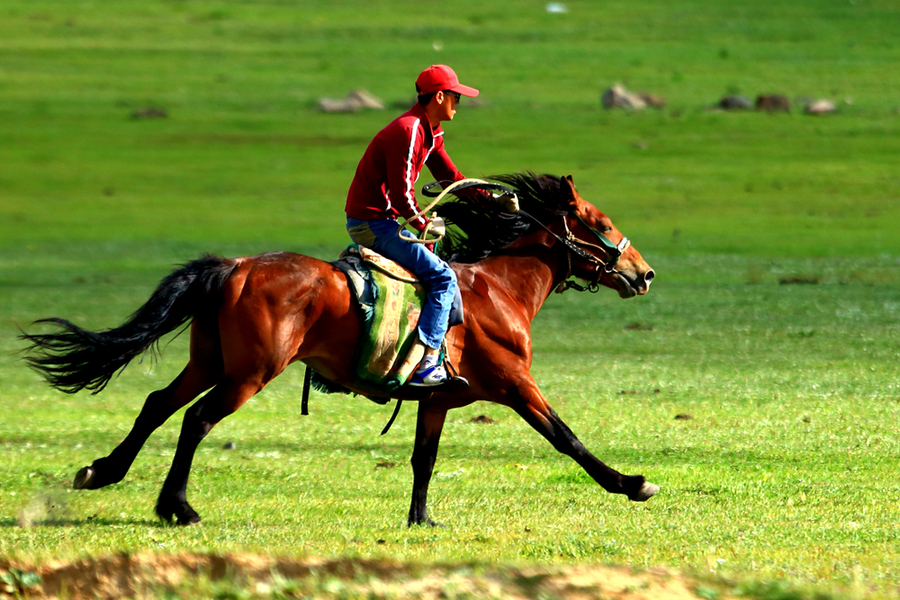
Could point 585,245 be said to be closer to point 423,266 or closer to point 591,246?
point 591,246

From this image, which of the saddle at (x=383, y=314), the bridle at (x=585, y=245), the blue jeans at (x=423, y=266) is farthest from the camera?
the bridle at (x=585, y=245)

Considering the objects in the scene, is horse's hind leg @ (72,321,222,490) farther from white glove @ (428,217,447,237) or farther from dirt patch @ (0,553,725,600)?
dirt patch @ (0,553,725,600)

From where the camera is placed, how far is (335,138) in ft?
141

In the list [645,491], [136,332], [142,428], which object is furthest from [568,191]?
[142,428]

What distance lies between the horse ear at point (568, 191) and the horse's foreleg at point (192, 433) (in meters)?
2.54

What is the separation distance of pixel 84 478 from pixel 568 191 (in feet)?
11.6

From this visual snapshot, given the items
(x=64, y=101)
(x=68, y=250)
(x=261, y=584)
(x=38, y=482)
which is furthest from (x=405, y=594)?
(x=64, y=101)

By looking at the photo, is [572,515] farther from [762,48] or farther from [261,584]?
[762,48]

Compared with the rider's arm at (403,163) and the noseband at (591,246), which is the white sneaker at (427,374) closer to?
the rider's arm at (403,163)

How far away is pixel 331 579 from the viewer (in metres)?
5.87

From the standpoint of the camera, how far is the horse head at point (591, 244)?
29.5ft

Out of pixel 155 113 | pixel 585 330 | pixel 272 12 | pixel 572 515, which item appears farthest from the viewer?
pixel 272 12

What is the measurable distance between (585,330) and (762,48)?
40.9m

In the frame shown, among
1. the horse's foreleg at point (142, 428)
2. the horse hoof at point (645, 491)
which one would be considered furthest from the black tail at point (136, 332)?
the horse hoof at point (645, 491)
